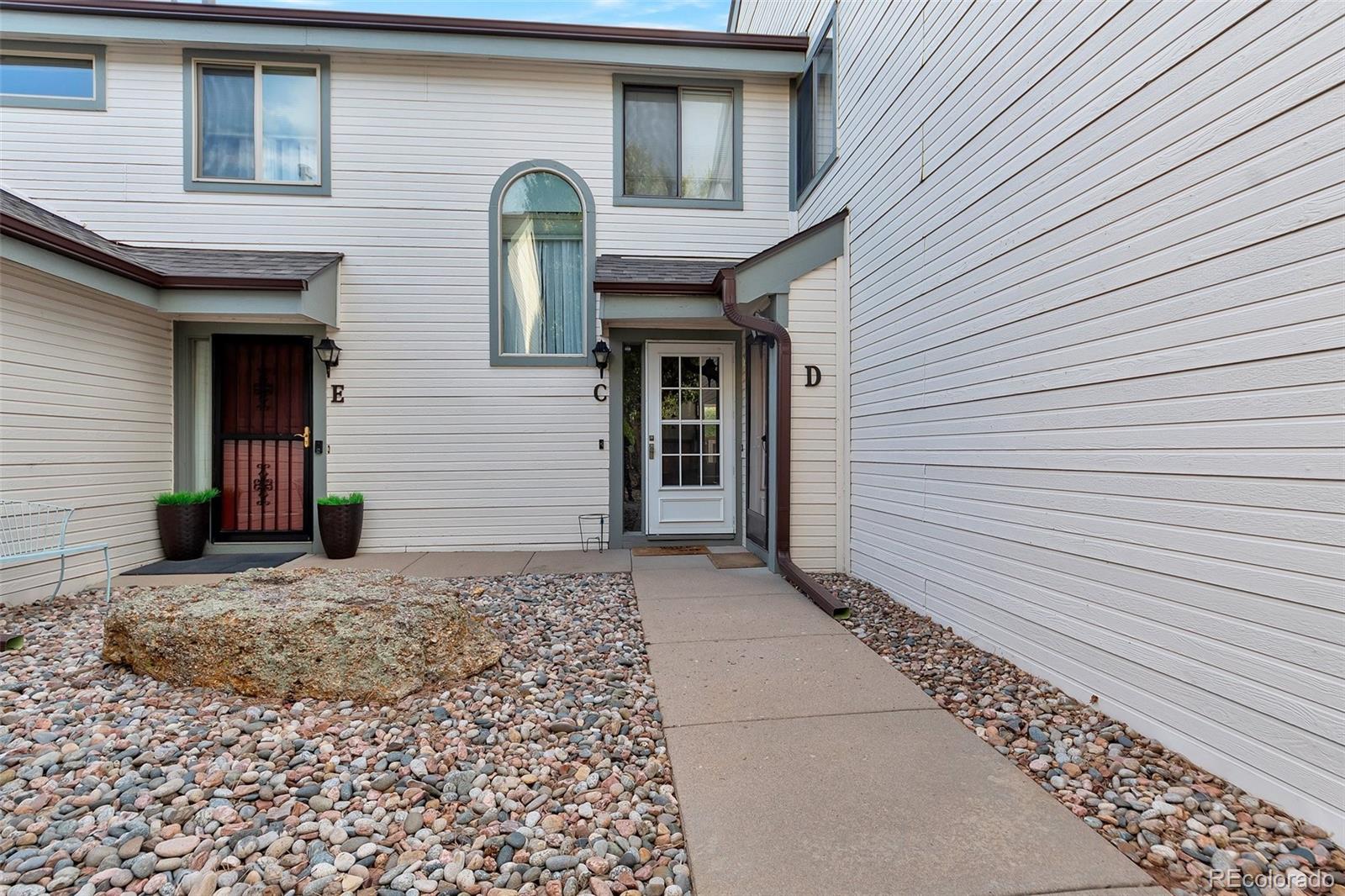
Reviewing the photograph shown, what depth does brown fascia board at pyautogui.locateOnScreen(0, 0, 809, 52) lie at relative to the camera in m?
5.47

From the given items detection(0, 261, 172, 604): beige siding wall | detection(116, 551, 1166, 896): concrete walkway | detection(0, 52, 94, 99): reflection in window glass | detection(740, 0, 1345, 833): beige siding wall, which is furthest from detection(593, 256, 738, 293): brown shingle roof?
detection(0, 52, 94, 99): reflection in window glass

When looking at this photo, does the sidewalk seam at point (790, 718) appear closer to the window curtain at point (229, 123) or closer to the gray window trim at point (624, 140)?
the gray window trim at point (624, 140)

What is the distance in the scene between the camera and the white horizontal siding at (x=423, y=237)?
5.76 m

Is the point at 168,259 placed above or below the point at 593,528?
above

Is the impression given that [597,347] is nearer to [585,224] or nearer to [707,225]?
[585,224]

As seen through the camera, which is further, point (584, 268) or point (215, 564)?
point (584, 268)

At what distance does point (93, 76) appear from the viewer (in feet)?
18.8

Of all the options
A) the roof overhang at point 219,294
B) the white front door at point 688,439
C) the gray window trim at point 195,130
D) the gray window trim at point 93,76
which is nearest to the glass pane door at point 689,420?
the white front door at point 688,439

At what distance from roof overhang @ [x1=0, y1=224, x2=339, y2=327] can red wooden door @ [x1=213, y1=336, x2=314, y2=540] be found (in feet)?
1.70

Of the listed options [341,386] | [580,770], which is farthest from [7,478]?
[580,770]

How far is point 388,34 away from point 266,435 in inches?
167

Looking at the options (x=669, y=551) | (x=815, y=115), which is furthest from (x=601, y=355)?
(x=815, y=115)

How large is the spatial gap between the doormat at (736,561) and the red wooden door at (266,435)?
14.1 feet

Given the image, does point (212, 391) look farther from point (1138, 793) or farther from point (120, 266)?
point (1138, 793)
